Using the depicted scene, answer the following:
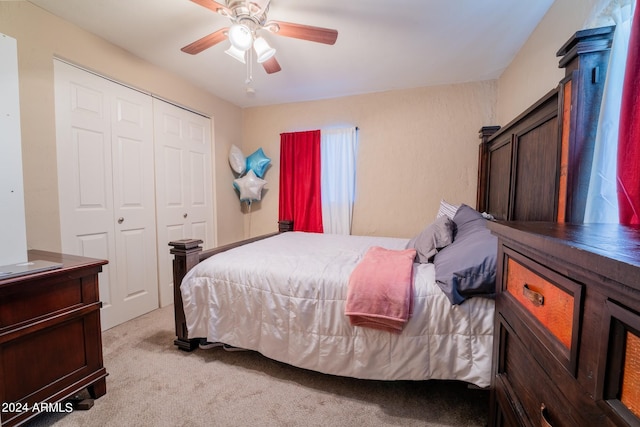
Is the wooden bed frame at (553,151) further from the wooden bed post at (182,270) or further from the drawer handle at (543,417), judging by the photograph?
the drawer handle at (543,417)

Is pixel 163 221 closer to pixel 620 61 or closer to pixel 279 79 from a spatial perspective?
pixel 279 79

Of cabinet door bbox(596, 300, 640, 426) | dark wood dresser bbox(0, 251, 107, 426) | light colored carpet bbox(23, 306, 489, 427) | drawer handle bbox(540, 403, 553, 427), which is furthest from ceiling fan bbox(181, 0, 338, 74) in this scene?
light colored carpet bbox(23, 306, 489, 427)

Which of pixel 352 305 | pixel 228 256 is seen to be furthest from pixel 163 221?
pixel 352 305

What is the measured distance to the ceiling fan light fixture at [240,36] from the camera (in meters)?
1.50

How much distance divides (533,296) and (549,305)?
0.17 feet

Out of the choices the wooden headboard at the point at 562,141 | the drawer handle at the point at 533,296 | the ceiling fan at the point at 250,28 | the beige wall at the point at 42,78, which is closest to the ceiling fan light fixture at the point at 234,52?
the ceiling fan at the point at 250,28

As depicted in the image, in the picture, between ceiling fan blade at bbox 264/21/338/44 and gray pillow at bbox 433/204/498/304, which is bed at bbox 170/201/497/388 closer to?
gray pillow at bbox 433/204/498/304

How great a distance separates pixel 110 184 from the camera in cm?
214

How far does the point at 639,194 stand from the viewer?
80 centimetres

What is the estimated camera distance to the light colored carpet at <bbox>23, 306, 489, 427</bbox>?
1238 millimetres

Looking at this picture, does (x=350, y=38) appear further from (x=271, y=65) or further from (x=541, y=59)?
(x=541, y=59)

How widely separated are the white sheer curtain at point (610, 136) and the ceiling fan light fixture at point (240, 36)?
1.75 meters

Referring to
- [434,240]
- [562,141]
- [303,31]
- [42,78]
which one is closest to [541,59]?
[562,141]

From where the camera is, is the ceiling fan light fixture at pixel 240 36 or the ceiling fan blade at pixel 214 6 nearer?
the ceiling fan blade at pixel 214 6
